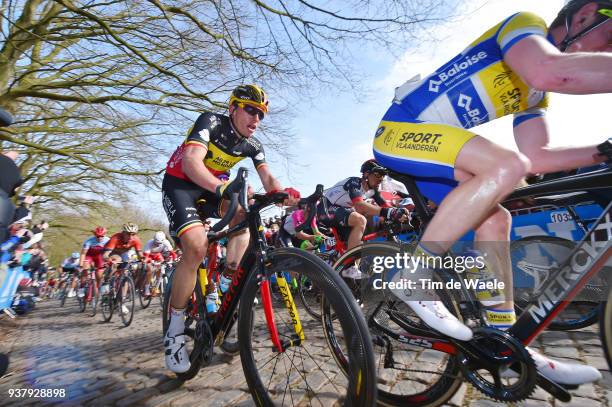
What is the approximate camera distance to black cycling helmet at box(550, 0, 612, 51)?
5.29 ft

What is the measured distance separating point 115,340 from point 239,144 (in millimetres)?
3853

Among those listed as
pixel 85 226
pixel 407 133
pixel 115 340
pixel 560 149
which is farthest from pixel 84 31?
pixel 85 226

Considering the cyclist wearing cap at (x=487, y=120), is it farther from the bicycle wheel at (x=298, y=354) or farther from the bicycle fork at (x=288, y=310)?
the bicycle fork at (x=288, y=310)

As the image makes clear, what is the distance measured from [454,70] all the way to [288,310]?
1.76 metres

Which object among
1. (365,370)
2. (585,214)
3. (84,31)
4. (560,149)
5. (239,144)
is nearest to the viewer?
(365,370)

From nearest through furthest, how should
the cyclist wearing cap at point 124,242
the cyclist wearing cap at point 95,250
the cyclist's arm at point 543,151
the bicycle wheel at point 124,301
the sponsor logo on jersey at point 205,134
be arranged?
the cyclist's arm at point 543,151 < the sponsor logo on jersey at point 205,134 < the bicycle wheel at point 124,301 < the cyclist wearing cap at point 124,242 < the cyclist wearing cap at point 95,250

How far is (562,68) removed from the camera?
1483 millimetres

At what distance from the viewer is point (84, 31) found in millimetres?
8422

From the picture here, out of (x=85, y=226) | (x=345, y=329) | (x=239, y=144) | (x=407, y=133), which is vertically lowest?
(x=345, y=329)

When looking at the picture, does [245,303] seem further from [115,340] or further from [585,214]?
[115,340]

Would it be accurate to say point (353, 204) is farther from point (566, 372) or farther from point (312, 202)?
point (566, 372)

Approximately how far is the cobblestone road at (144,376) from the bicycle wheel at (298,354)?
34cm

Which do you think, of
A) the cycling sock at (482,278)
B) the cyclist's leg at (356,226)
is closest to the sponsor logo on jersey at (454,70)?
the cycling sock at (482,278)

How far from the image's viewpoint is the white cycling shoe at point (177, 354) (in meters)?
2.60
